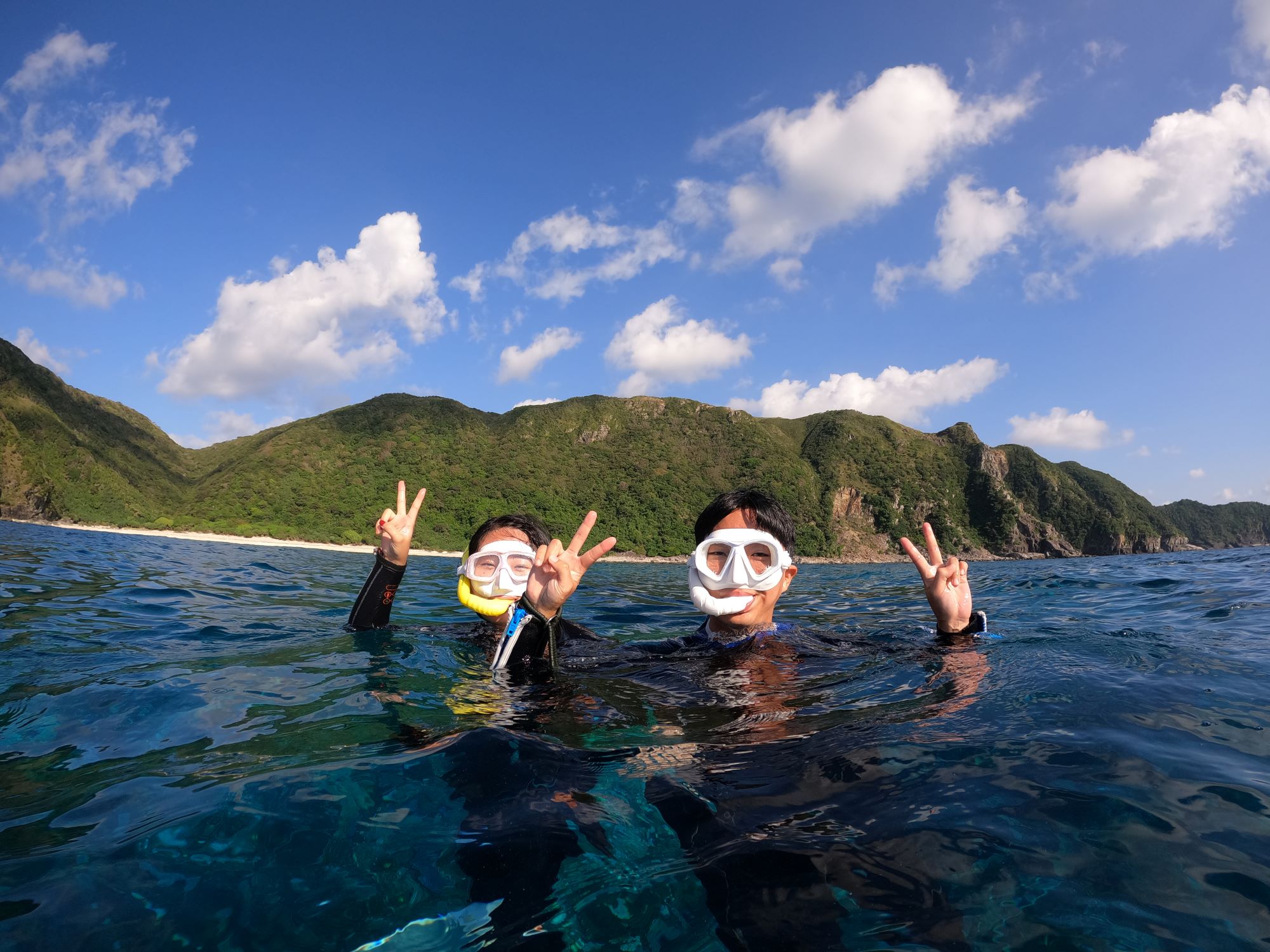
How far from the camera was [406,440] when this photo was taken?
10012cm

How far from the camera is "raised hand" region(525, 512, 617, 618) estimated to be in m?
2.64

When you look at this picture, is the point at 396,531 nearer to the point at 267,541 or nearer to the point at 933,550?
the point at 933,550

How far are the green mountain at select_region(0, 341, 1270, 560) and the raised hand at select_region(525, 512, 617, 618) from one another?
71.3m

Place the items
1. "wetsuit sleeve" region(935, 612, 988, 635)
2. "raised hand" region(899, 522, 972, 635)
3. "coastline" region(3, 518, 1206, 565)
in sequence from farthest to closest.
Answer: "coastline" region(3, 518, 1206, 565) → "wetsuit sleeve" region(935, 612, 988, 635) → "raised hand" region(899, 522, 972, 635)

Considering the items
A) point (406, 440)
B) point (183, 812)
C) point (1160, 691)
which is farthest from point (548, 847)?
point (406, 440)

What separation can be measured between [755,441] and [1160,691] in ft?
361

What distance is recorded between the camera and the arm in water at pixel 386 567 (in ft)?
14.4

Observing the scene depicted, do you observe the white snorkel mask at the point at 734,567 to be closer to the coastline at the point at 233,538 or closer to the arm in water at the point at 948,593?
the arm in water at the point at 948,593

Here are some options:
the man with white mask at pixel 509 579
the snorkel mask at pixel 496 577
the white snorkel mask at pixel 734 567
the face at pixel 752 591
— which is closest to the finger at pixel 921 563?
the face at pixel 752 591

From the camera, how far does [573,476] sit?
318 ft

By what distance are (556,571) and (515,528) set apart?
80.3 inches

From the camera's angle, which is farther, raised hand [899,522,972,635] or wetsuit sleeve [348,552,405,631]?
wetsuit sleeve [348,552,405,631]

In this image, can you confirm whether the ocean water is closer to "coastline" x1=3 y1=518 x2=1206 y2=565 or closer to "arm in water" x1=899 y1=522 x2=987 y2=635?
"arm in water" x1=899 y1=522 x2=987 y2=635

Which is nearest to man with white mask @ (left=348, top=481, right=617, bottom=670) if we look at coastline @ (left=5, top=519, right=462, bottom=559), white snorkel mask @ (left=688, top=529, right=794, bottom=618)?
white snorkel mask @ (left=688, top=529, right=794, bottom=618)
